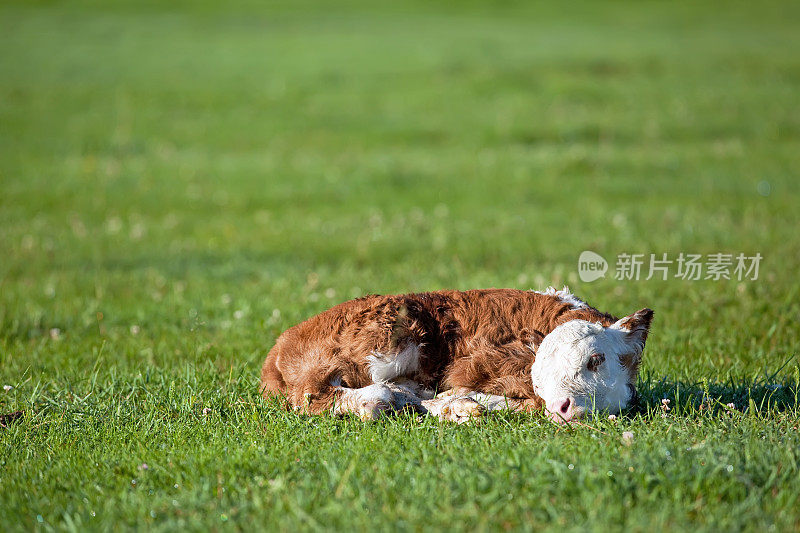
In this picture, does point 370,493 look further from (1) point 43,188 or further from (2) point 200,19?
(2) point 200,19

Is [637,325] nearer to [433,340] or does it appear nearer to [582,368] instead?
[582,368]

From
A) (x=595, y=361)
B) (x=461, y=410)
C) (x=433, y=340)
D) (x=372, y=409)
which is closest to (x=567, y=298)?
(x=595, y=361)

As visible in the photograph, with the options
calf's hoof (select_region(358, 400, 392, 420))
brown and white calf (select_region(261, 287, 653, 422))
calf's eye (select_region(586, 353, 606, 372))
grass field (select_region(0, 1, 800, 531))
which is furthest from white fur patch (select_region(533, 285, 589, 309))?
calf's hoof (select_region(358, 400, 392, 420))

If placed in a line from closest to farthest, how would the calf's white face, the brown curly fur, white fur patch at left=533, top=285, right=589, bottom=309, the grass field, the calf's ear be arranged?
1. the grass field
2. the calf's white face
3. the calf's ear
4. the brown curly fur
5. white fur patch at left=533, top=285, right=589, bottom=309

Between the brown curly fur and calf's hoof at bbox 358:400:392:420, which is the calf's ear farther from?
calf's hoof at bbox 358:400:392:420

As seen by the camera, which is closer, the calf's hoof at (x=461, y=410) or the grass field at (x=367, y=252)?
the grass field at (x=367, y=252)

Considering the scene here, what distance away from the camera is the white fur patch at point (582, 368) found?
14.1ft

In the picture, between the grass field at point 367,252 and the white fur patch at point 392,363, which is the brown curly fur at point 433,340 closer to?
the white fur patch at point 392,363

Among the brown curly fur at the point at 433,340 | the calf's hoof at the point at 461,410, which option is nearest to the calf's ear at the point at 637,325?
the brown curly fur at the point at 433,340

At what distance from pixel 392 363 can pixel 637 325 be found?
137cm

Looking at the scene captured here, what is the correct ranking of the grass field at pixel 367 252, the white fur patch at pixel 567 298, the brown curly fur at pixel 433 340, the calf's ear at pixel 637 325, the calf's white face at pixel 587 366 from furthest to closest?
the white fur patch at pixel 567 298
the brown curly fur at pixel 433 340
the calf's ear at pixel 637 325
the calf's white face at pixel 587 366
the grass field at pixel 367 252

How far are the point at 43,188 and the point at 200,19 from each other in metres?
28.6

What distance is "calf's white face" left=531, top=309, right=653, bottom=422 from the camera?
4.31 m

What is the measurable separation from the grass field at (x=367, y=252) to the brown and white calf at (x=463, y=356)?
0.17 metres
